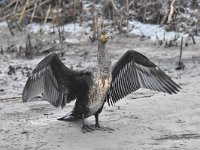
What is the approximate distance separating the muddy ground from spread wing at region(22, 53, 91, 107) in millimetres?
322

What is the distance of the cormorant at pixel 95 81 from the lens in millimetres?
6020

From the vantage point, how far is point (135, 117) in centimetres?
661

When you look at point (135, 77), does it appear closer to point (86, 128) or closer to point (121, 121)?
point (121, 121)

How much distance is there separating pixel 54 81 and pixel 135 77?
824mm

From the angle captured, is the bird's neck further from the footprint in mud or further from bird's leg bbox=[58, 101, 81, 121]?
the footprint in mud

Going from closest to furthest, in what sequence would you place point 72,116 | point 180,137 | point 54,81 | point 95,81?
point 180,137 < point 95,81 < point 54,81 < point 72,116

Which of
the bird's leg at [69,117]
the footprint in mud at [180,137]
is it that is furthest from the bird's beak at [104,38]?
the footprint in mud at [180,137]

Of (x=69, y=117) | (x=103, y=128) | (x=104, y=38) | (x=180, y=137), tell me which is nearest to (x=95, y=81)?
(x=104, y=38)

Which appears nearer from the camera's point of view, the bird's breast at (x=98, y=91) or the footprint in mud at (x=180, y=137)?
the footprint in mud at (x=180, y=137)

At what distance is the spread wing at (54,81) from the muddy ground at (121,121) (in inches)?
12.7

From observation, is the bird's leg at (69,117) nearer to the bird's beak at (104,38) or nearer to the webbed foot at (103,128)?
the webbed foot at (103,128)

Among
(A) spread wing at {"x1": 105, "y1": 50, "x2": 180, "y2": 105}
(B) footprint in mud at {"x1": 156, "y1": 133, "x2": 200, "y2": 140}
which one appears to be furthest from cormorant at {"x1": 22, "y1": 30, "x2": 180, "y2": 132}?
(B) footprint in mud at {"x1": 156, "y1": 133, "x2": 200, "y2": 140}

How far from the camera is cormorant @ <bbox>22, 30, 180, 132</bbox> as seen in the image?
602 centimetres

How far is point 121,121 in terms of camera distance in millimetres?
6504
